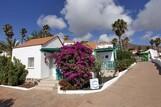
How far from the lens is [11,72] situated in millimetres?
20016

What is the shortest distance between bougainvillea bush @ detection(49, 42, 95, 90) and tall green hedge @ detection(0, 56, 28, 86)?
5212mm

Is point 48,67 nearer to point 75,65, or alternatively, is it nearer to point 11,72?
point 11,72

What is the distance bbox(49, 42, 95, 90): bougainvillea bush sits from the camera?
1625 centimetres

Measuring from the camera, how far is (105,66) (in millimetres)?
26578

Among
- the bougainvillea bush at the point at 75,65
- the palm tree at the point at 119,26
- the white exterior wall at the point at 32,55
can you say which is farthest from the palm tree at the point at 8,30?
the bougainvillea bush at the point at 75,65

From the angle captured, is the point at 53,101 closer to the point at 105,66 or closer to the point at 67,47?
the point at 67,47

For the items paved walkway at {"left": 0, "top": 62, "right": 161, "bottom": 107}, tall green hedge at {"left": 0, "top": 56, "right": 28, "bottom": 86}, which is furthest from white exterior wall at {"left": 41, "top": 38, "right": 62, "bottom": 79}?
paved walkway at {"left": 0, "top": 62, "right": 161, "bottom": 107}

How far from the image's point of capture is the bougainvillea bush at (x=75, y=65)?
640 inches

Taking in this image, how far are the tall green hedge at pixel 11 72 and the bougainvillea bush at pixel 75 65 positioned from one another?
521 cm

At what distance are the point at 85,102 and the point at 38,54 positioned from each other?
Result: 1039 centimetres

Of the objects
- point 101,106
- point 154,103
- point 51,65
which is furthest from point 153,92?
point 51,65

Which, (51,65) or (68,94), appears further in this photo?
(51,65)

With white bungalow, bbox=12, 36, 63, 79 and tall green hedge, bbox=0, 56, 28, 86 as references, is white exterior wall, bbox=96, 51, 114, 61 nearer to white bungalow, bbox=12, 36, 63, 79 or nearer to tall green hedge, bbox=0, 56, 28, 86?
white bungalow, bbox=12, 36, 63, 79

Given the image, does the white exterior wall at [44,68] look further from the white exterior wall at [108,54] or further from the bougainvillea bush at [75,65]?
the white exterior wall at [108,54]
